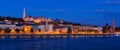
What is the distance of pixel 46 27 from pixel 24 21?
18.8 metres

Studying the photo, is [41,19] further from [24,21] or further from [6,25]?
[6,25]

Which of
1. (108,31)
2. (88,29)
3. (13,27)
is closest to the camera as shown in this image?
(13,27)

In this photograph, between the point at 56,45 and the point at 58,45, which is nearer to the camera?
the point at 56,45

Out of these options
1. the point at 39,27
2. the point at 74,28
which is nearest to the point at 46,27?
the point at 39,27

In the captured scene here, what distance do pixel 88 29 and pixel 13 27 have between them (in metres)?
35.5

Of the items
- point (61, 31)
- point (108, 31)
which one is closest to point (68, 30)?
point (61, 31)

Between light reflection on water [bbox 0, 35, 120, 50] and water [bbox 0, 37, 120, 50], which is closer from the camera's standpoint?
water [bbox 0, 37, 120, 50]

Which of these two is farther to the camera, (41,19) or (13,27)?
(41,19)

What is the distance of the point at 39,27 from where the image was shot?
15400cm

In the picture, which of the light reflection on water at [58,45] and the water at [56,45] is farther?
the light reflection on water at [58,45]

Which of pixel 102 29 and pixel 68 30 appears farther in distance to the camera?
pixel 102 29

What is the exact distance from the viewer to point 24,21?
168000 mm

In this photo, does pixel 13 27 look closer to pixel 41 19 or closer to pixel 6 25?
pixel 6 25

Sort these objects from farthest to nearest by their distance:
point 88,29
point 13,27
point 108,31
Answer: point 88,29 < point 108,31 < point 13,27
